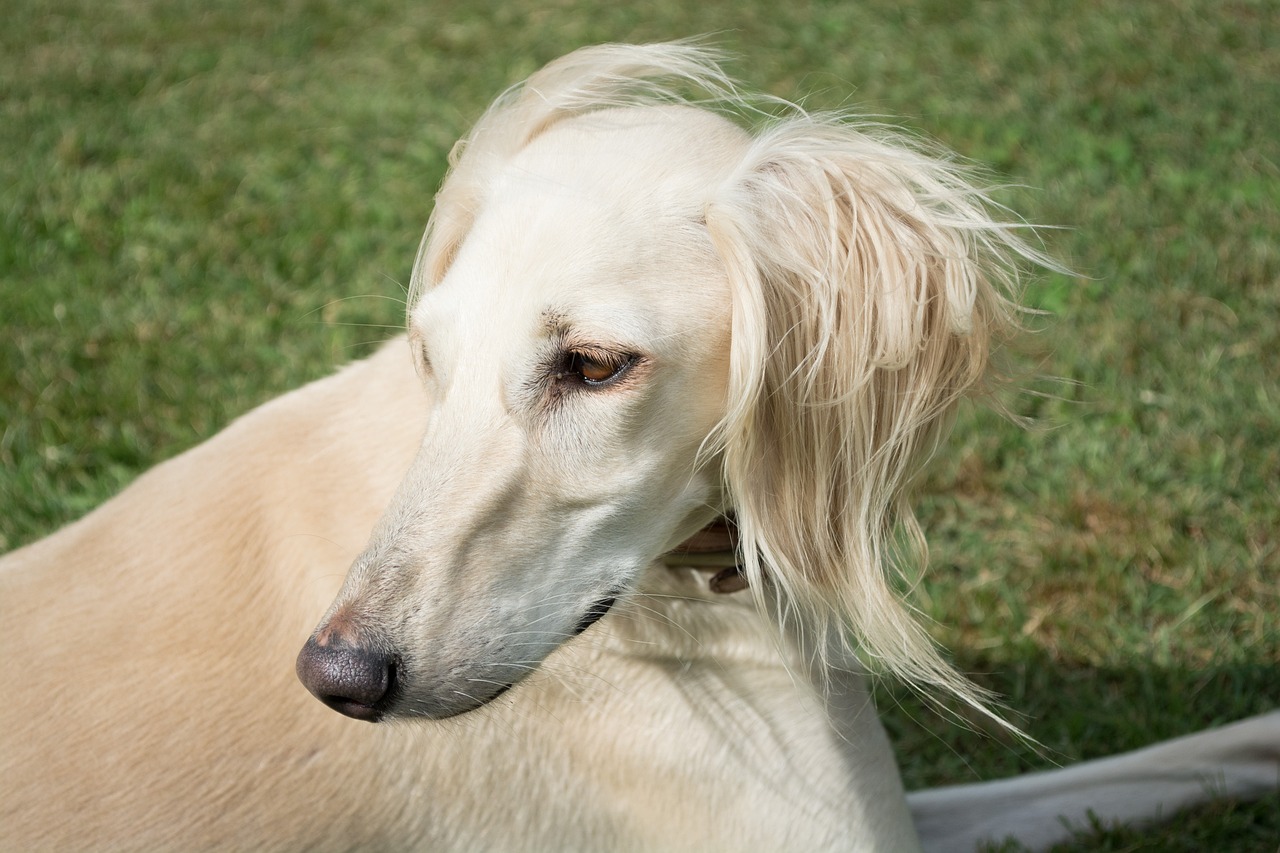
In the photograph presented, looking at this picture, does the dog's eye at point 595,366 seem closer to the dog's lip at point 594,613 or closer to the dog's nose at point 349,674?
the dog's lip at point 594,613

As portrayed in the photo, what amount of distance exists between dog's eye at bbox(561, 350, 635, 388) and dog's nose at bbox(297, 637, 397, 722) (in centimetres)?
58

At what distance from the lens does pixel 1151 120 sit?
6.34 metres

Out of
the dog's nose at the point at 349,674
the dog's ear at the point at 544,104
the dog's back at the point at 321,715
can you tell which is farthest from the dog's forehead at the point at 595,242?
the dog's nose at the point at 349,674

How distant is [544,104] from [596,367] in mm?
764

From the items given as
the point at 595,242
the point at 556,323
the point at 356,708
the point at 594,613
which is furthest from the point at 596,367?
the point at 356,708

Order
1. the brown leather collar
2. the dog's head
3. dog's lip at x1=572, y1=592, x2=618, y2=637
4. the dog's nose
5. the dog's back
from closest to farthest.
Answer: the dog's nose, the dog's head, dog's lip at x1=572, y1=592, x2=618, y2=637, the dog's back, the brown leather collar

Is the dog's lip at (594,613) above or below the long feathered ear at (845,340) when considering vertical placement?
below

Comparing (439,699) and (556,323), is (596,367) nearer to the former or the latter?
(556,323)

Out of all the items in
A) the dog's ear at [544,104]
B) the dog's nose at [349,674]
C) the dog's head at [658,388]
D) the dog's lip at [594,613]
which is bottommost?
the dog's lip at [594,613]

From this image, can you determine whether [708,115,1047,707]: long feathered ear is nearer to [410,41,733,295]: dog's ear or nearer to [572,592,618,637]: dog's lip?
[572,592,618,637]: dog's lip

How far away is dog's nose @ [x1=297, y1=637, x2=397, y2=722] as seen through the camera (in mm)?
1866

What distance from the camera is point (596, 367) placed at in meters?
2.04

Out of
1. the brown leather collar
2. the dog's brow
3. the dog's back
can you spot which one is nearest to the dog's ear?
the dog's back

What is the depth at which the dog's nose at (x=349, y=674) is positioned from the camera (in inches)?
73.5
